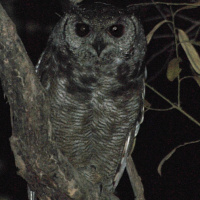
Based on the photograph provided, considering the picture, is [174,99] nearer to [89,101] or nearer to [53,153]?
[89,101]

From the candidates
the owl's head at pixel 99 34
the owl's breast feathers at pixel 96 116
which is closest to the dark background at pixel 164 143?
the owl's breast feathers at pixel 96 116

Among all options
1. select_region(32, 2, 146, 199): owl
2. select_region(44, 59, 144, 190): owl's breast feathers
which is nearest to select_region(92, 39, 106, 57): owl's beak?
select_region(32, 2, 146, 199): owl

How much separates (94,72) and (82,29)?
19 centimetres

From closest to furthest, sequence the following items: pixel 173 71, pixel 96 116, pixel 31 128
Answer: pixel 31 128
pixel 173 71
pixel 96 116

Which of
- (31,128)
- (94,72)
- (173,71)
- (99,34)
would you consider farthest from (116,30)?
(31,128)

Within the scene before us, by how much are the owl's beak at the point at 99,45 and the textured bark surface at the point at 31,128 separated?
1.49 ft

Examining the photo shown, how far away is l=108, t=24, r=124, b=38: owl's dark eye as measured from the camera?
1536 millimetres

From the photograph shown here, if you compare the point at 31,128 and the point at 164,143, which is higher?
the point at 31,128

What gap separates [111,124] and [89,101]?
0.17m

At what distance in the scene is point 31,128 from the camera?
46.1 inches

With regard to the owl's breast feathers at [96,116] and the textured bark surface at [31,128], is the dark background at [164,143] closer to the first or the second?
the owl's breast feathers at [96,116]

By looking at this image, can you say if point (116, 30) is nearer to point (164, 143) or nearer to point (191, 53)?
point (191, 53)

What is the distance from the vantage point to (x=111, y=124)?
170 centimetres

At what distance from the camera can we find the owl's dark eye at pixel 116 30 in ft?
5.04
